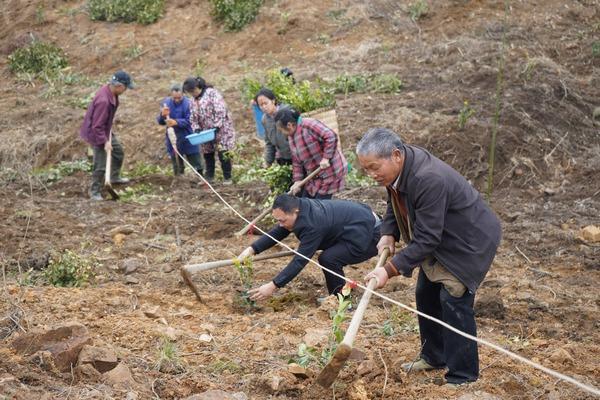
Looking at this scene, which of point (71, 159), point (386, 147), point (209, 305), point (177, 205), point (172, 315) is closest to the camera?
point (386, 147)

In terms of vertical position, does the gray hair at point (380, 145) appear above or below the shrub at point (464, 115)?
above

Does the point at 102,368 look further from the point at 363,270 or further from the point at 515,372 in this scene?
the point at 363,270

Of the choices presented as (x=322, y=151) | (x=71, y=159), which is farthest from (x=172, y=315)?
(x=71, y=159)

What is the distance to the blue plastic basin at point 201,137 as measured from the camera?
10.5 m

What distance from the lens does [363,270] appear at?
25.8 ft

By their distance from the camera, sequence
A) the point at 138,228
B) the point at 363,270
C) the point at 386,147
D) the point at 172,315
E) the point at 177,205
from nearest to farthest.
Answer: the point at 386,147, the point at 172,315, the point at 363,270, the point at 138,228, the point at 177,205

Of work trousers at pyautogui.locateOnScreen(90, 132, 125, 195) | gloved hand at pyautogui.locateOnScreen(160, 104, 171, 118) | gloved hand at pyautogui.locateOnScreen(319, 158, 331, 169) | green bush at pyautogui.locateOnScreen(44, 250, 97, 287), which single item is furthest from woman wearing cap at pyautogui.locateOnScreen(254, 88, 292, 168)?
green bush at pyautogui.locateOnScreen(44, 250, 97, 287)

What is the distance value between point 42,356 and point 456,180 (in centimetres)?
241

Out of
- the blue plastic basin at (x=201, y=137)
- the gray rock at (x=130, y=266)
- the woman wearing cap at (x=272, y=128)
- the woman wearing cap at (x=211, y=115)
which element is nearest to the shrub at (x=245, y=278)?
the gray rock at (x=130, y=266)

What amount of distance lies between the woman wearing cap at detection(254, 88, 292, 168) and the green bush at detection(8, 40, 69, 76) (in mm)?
8989

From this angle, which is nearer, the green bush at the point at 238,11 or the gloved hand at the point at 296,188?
the gloved hand at the point at 296,188

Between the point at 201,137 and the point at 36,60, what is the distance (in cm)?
841

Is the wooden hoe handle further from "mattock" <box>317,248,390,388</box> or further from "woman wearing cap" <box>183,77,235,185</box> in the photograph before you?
"mattock" <box>317,248,390,388</box>

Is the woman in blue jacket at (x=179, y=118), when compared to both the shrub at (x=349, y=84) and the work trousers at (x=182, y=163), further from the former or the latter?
the shrub at (x=349, y=84)
